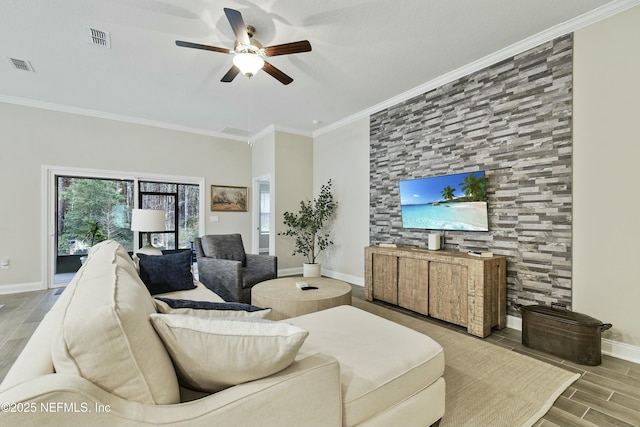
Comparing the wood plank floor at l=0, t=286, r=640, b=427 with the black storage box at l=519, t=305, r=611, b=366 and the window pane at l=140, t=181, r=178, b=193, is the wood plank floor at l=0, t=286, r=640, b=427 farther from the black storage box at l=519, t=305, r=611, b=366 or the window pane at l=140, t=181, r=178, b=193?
the window pane at l=140, t=181, r=178, b=193

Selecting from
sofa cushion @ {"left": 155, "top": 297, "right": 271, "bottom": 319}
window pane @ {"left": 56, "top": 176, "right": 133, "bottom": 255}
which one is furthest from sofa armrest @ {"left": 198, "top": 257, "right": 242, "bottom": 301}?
window pane @ {"left": 56, "top": 176, "right": 133, "bottom": 255}

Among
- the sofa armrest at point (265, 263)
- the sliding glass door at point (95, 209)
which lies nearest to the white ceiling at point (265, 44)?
the sliding glass door at point (95, 209)

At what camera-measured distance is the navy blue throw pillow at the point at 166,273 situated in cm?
259

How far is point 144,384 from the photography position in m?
0.82

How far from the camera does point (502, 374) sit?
82.2 inches

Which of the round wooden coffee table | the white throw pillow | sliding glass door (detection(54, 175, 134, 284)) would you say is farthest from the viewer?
sliding glass door (detection(54, 175, 134, 284))

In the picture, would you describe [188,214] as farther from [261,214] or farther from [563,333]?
[563,333]

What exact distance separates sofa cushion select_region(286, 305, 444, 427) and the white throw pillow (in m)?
0.29

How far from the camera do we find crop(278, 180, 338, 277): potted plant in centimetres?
533

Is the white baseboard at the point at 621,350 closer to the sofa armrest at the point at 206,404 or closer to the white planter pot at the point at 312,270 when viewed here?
the sofa armrest at the point at 206,404

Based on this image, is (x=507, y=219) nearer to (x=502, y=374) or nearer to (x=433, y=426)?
(x=502, y=374)

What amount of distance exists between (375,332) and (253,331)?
0.96m

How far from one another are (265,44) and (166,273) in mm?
2488

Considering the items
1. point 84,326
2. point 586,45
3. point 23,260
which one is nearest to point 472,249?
point 586,45
